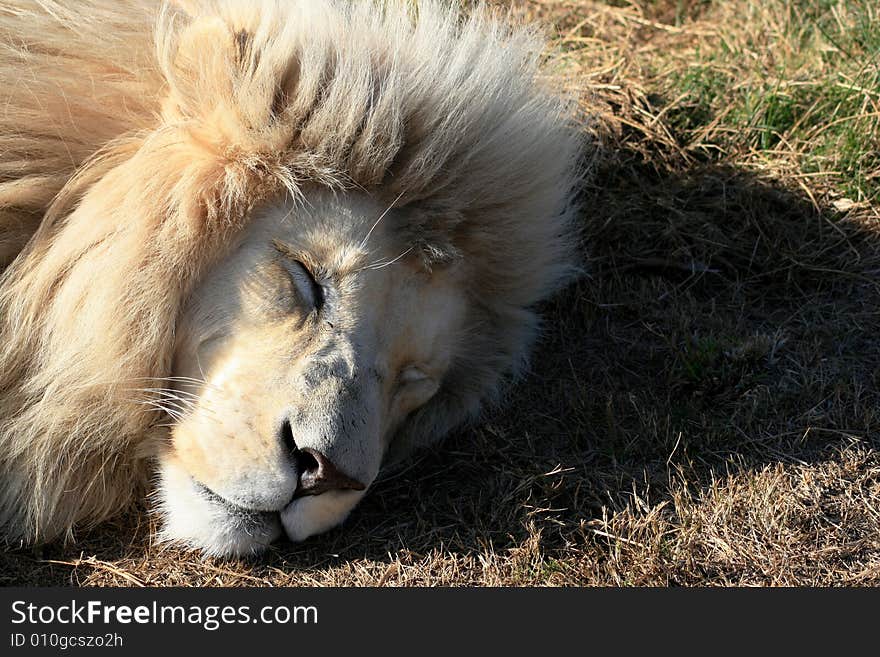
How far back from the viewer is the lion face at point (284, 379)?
2.22 meters

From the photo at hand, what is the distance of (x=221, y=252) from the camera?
234 centimetres

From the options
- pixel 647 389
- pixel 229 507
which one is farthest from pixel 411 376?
pixel 647 389

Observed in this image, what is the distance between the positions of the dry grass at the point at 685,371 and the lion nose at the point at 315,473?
310mm

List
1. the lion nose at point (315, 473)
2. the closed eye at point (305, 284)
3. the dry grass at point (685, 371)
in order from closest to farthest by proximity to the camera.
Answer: the lion nose at point (315, 473) < the closed eye at point (305, 284) < the dry grass at point (685, 371)

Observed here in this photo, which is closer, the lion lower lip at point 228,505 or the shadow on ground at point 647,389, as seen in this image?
the lion lower lip at point 228,505

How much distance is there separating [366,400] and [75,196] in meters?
0.82

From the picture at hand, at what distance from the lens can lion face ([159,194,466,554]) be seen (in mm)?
2221

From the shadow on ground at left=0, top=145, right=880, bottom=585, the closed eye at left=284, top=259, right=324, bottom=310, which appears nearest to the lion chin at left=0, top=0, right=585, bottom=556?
the closed eye at left=284, top=259, right=324, bottom=310

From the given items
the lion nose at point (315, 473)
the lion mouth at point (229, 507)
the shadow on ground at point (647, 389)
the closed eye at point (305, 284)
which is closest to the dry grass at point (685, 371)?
the shadow on ground at point (647, 389)

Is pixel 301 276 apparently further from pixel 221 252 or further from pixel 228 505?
pixel 228 505

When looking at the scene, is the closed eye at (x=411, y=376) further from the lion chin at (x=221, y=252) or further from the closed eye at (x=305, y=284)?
the closed eye at (x=305, y=284)

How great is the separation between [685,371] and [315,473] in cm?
138

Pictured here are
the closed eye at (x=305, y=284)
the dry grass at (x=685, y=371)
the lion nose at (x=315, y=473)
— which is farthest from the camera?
the dry grass at (x=685, y=371)

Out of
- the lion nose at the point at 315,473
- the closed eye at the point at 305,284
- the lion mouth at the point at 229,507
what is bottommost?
the lion mouth at the point at 229,507
